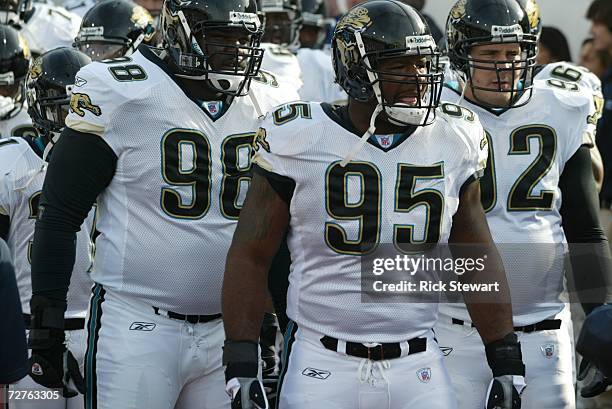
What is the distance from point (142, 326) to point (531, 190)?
4.95 feet

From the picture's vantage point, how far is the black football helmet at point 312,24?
9.23m

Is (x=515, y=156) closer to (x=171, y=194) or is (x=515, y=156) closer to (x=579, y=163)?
(x=579, y=163)

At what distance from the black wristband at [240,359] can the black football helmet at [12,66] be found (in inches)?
118

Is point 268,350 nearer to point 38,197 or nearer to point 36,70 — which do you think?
point 38,197

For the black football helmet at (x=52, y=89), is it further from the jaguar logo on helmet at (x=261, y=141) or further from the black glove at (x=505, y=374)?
the black glove at (x=505, y=374)

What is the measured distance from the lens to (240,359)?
378 cm

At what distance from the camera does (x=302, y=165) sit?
3828 millimetres

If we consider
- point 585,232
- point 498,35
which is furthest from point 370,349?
point 498,35

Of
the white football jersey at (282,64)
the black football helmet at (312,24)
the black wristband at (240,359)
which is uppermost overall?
the black wristband at (240,359)

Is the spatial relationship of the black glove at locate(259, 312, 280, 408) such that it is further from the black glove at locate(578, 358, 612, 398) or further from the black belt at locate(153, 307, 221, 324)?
the black glove at locate(578, 358, 612, 398)

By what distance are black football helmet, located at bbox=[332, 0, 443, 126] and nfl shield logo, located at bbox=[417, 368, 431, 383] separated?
0.73 m

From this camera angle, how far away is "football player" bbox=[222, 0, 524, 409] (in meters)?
3.79

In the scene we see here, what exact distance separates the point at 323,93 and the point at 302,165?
155 inches

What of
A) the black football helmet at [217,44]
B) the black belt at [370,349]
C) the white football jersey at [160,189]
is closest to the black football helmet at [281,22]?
the black football helmet at [217,44]
